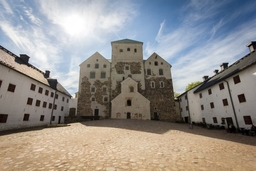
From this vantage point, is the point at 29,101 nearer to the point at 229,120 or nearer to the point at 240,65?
the point at 229,120

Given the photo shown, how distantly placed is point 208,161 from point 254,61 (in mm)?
15986

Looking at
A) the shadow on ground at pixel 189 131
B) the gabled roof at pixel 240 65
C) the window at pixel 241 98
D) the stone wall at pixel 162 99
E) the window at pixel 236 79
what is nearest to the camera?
the shadow on ground at pixel 189 131

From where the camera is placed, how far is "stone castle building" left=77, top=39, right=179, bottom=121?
1106 inches

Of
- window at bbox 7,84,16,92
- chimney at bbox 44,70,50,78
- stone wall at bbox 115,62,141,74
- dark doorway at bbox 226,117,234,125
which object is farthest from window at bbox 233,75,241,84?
chimney at bbox 44,70,50,78

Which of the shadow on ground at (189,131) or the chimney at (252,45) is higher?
the chimney at (252,45)

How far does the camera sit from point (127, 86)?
2931 centimetres

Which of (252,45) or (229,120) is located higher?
(252,45)

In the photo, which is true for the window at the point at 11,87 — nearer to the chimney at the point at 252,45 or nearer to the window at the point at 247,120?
the window at the point at 247,120

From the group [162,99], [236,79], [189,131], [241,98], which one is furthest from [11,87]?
[236,79]

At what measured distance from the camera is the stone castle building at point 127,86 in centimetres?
2809

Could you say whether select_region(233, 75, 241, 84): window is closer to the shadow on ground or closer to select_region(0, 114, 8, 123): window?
the shadow on ground

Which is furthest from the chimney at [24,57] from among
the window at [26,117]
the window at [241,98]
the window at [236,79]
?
the window at [241,98]

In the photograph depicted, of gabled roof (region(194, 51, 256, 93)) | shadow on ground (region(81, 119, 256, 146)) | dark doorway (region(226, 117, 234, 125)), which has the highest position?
gabled roof (region(194, 51, 256, 93))

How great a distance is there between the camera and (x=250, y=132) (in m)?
13.1
